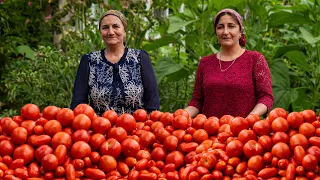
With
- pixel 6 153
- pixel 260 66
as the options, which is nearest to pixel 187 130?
pixel 6 153

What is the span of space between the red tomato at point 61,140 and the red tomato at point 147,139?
0.97 feet

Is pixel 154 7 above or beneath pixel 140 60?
above

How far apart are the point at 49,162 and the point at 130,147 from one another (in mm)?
318

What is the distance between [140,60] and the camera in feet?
10.3

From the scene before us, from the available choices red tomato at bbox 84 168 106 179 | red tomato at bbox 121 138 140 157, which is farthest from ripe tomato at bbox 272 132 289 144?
red tomato at bbox 84 168 106 179

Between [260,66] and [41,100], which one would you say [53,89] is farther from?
[260,66]

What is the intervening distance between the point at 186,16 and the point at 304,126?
7.42 ft

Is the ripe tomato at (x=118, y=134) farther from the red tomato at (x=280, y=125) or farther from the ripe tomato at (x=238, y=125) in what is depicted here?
the red tomato at (x=280, y=125)

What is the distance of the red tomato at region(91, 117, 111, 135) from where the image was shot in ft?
6.95

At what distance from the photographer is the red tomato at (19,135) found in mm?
2059

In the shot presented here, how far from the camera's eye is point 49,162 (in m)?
1.95

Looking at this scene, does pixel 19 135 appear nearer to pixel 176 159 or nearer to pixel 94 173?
pixel 94 173

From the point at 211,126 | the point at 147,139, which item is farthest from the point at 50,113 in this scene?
the point at 211,126

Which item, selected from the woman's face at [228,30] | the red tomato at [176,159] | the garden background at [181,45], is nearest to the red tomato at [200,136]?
the red tomato at [176,159]
